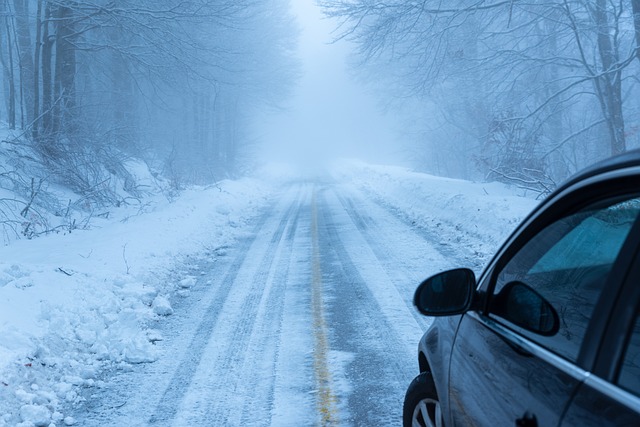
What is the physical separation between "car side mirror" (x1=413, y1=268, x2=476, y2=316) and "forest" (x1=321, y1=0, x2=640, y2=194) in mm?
11838

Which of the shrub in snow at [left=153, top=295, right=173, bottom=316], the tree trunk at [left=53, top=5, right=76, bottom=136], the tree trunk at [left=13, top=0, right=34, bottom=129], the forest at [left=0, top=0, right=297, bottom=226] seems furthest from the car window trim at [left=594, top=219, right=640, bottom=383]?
the tree trunk at [left=13, top=0, right=34, bottom=129]

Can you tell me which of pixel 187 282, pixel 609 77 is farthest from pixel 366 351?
pixel 609 77

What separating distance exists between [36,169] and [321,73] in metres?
91.0

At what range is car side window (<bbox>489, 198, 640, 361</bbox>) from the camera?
1.83m

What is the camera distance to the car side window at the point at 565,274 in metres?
1.83

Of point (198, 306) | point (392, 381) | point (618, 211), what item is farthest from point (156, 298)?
point (618, 211)

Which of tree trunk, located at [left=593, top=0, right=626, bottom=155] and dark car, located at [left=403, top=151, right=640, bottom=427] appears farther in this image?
tree trunk, located at [left=593, top=0, right=626, bottom=155]

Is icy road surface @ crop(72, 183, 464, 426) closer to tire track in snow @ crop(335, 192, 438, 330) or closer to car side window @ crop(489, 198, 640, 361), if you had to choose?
tire track in snow @ crop(335, 192, 438, 330)

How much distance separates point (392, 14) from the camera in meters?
14.0

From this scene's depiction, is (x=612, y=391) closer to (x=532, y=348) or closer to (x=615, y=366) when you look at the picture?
(x=615, y=366)

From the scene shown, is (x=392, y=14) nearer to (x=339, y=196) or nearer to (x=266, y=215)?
(x=266, y=215)

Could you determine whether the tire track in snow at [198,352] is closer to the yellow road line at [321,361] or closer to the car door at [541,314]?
the yellow road line at [321,361]

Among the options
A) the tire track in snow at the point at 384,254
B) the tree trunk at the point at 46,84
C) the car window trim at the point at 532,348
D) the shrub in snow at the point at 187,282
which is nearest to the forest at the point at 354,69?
the tree trunk at the point at 46,84

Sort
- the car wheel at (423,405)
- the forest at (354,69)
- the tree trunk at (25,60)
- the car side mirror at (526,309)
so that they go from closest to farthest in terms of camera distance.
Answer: the car side mirror at (526,309), the car wheel at (423,405), the forest at (354,69), the tree trunk at (25,60)
